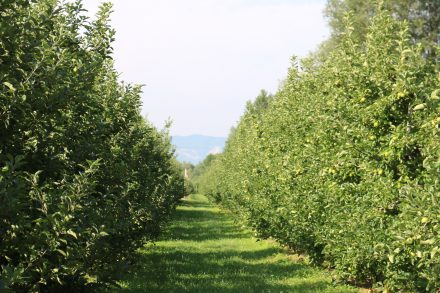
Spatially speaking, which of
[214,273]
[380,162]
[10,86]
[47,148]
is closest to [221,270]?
[214,273]

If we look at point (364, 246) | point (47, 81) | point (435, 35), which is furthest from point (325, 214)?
point (435, 35)

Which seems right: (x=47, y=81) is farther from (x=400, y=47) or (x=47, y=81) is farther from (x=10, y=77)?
(x=400, y=47)

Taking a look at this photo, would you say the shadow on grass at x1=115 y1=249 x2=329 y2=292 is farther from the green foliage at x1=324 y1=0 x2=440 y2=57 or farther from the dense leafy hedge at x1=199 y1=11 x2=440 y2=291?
the green foliage at x1=324 y1=0 x2=440 y2=57

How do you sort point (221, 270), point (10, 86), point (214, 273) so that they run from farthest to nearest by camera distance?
point (221, 270)
point (214, 273)
point (10, 86)

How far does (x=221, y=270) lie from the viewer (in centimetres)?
1542

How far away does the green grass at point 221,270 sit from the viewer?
493 inches

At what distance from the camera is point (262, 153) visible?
18.8 m

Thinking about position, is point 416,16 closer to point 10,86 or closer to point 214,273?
point 214,273

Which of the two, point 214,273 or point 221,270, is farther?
point 221,270

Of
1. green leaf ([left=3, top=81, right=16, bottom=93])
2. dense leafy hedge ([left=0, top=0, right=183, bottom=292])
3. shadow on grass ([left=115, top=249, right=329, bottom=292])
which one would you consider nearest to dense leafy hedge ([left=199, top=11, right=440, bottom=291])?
shadow on grass ([left=115, top=249, right=329, bottom=292])

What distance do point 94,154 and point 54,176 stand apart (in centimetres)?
105

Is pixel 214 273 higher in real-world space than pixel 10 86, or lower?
lower

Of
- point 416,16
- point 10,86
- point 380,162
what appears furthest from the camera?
A: point 416,16

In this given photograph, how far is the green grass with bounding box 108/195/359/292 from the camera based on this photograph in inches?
493
